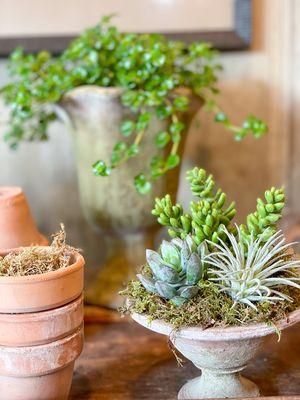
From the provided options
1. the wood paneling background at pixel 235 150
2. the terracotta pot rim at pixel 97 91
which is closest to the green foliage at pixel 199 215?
the terracotta pot rim at pixel 97 91

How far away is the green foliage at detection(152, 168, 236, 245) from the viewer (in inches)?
36.7

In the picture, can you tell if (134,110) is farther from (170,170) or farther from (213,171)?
(213,171)

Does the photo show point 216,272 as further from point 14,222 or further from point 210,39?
point 210,39

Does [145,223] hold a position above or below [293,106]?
below

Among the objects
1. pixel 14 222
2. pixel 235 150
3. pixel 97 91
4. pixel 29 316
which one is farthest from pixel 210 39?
pixel 29 316

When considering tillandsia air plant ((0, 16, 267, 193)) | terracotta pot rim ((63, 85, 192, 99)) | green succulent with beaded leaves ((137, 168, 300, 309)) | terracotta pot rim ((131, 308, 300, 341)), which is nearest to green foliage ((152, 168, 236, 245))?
green succulent with beaded leaves ((137, 168, 300, 309))

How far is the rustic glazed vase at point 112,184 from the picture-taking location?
1.29 metres

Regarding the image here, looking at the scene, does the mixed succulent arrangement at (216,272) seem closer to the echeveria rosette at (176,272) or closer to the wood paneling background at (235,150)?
the echeveria rosette at (176,272)

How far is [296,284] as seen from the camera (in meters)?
0.88

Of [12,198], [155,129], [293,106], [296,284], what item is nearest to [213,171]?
[293,106]

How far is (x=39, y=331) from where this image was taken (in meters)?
0.85

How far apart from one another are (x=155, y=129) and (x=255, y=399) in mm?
637

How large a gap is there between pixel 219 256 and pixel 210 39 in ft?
2.57

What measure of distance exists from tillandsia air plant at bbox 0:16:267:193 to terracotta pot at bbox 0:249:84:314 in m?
0.39
